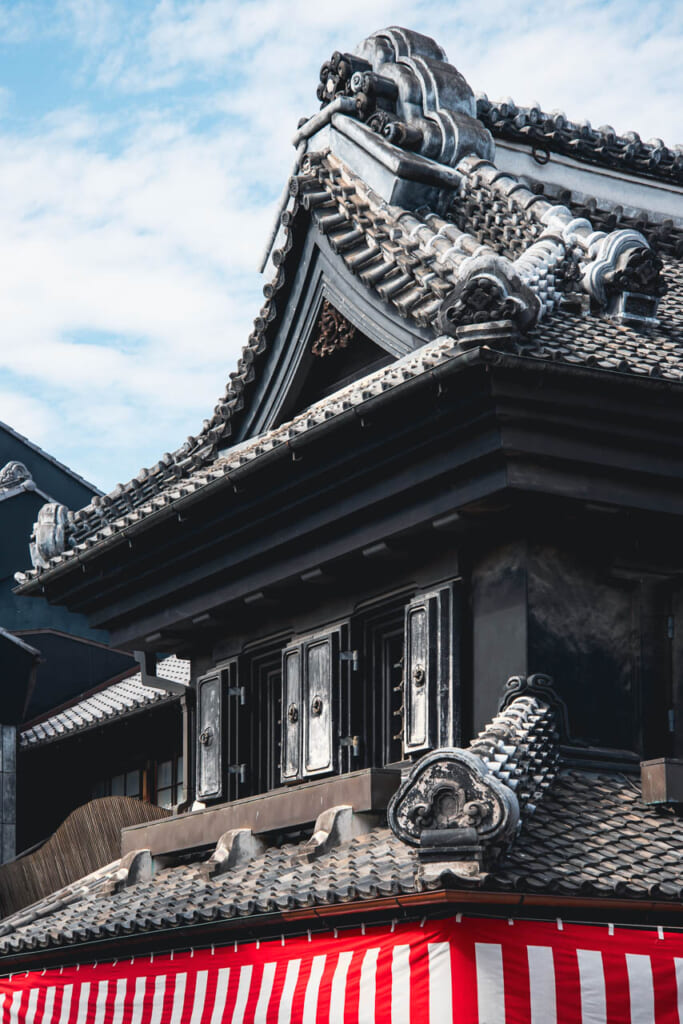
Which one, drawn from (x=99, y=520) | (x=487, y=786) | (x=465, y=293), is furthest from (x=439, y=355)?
(x=99, y=520)

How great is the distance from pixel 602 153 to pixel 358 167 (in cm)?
389

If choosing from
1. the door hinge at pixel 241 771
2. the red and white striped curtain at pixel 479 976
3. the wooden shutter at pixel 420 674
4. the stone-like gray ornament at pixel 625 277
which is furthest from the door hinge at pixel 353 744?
the stone-like gray ornament at pixel 625 277

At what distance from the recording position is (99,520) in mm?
18500

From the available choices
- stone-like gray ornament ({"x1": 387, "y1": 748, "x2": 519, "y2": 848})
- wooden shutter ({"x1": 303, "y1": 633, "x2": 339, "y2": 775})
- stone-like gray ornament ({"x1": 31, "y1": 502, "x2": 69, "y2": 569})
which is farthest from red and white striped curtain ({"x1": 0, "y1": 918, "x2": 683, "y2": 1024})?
stone-like gray ornament ({"x1": 31, "y1": 502, "x2": 69, "y2": 569})

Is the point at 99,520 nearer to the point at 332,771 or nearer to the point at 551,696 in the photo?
the point at 332,771

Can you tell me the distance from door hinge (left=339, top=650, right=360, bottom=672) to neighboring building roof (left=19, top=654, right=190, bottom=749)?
9.36 metres

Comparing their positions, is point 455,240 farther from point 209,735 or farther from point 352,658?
point 209,735

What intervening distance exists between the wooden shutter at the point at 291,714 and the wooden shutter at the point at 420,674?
176 centimetres

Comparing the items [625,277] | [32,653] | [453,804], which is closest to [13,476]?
[32,653]

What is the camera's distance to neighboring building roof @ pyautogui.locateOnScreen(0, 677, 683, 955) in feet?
33.6

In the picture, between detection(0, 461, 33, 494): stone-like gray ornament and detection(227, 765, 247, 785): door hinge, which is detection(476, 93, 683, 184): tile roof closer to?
detection(227, 765, 247, 785): door hinge

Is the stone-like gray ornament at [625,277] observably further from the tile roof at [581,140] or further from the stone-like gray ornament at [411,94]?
the tile roof at [581,140]

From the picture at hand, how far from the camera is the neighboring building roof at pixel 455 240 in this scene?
12.5 m

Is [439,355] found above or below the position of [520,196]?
below
